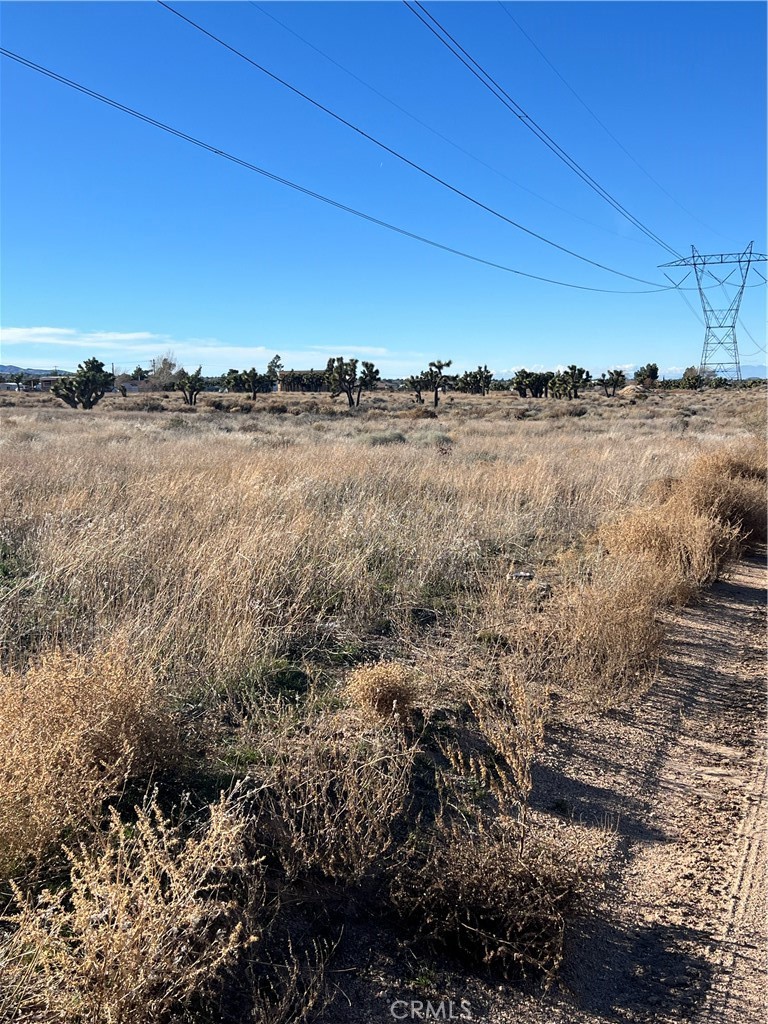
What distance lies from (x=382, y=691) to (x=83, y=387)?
5473cm

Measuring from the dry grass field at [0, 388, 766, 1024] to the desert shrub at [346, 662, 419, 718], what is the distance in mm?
14

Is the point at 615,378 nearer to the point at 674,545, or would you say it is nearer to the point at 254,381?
the point at 254,381

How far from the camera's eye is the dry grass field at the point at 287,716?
2.26 meters

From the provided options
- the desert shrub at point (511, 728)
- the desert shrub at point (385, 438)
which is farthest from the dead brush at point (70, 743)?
the desert shrub at point (385, 438)

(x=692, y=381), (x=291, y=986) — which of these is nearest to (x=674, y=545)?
(x=291, y=986)

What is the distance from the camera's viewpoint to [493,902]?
268 centimetres

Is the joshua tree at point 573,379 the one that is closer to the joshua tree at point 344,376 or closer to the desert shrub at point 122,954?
the joshua tree at point 344,376

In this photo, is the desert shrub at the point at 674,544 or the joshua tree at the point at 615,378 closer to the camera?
the desert shrub at the point at 674,544

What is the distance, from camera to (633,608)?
5.47 m

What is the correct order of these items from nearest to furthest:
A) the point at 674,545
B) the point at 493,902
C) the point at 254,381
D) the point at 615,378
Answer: the point at 493,902 → the point at 674,545 → the point at 254,381 → the point at 615,378

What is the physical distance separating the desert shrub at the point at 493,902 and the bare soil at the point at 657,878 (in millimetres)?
108

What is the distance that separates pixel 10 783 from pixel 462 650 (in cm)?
343

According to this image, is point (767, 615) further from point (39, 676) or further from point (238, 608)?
point (39, 676)

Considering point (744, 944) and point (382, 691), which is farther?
point (382, 691)
